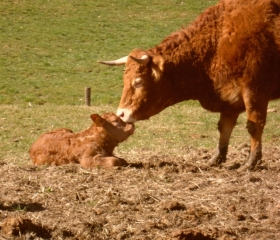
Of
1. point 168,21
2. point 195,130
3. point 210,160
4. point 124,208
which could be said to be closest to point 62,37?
point 168,21

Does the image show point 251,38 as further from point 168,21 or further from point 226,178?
point 168,21

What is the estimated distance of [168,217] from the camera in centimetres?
758

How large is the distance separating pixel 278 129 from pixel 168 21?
70.5 feet

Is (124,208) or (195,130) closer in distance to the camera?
(124,208)

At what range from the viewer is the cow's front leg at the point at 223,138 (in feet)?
34.4

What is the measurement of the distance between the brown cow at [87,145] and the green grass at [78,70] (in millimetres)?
1633

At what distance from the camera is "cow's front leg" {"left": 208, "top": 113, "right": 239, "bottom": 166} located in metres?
10.5

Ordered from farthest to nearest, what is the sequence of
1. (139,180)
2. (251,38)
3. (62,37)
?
(62,37), (251,38), (139,180)

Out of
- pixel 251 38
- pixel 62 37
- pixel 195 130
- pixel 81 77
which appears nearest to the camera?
pixel 251 38

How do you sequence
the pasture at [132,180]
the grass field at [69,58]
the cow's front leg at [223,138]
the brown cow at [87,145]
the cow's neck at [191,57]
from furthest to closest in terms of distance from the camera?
1. the grass field at [69,58]
2. the cow's front leg at [223,138]
3. the cow's neck at [191,57]
4. the brown cow at [87,145]
5. the pasture at [132,180]

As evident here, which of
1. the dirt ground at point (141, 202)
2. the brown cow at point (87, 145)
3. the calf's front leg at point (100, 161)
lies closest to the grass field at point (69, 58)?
the brown cow at point (87, 145)

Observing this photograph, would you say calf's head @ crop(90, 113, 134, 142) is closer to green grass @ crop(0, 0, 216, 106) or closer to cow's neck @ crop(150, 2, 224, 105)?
cow's neck @ crop(150, 2, 224, 105)

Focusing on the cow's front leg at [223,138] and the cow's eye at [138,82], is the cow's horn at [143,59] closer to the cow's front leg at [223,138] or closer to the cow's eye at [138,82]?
the cow's eye at [138,82]

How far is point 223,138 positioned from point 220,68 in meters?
1.11
